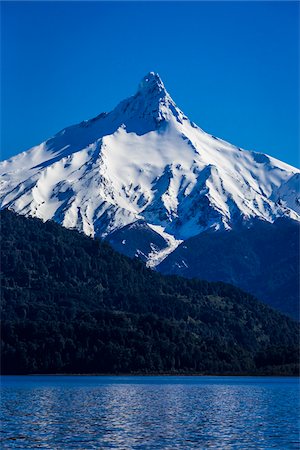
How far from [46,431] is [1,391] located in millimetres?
82315

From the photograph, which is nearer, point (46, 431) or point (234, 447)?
point (234, 447)

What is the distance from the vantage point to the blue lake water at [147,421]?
100812 millimetres

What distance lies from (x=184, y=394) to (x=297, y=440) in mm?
82804

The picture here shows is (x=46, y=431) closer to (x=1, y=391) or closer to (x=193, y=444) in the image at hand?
(x=193, y=444)

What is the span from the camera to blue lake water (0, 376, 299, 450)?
101 m

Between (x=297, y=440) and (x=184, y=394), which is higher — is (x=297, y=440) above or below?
below

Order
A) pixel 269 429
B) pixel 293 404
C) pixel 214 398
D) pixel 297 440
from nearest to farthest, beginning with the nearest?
pixel 297 440
pixel 269 429
pixel 293 404
pixel 214 398

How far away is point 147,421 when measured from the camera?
123m

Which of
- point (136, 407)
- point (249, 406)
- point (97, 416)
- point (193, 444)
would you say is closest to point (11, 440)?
point (193, 444)

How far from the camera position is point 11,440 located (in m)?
101

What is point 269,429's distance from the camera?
11562 cm

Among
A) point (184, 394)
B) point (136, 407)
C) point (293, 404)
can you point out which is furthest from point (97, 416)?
point (184, 394)

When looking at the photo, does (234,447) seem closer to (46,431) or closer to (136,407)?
(46,431)

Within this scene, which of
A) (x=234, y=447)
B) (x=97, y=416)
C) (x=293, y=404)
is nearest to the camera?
(x=234, y=447)
